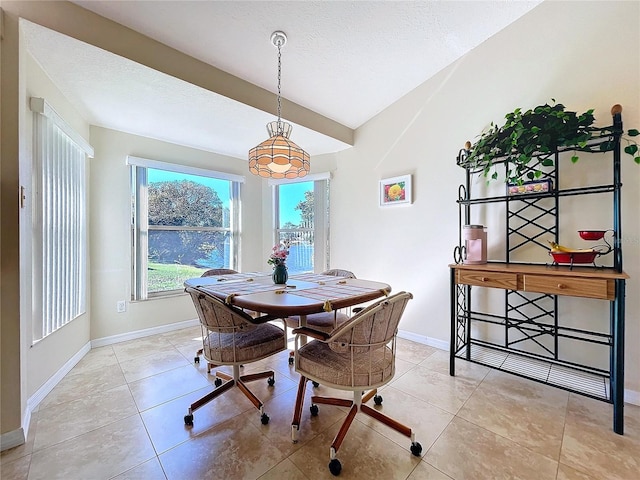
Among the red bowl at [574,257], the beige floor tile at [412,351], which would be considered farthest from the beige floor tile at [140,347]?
the red bowl at [574,257]

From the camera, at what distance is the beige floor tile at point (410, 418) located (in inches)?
60.4

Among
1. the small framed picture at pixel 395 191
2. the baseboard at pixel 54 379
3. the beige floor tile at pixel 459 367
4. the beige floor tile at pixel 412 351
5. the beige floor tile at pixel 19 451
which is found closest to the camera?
the beige floor tile at pixel 19 451

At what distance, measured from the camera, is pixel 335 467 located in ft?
4.21

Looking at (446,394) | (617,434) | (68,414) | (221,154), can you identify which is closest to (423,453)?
(446,394)

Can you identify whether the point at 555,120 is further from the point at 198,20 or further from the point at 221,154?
the point at 221,154

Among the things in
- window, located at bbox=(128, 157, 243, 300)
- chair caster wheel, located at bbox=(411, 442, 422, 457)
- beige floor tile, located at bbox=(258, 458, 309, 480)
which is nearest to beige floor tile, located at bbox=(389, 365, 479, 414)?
chair caster wheel, located at bbox=(411, 442, 422, 457)

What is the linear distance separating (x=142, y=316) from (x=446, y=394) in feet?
10.5

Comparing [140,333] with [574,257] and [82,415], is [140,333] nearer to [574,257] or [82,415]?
[82,415]

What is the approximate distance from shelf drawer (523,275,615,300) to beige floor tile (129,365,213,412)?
2.50 m

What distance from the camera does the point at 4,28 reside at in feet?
4.78

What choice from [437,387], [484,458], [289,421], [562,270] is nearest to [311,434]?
→ [289,421]

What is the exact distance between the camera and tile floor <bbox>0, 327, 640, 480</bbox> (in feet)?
4.31

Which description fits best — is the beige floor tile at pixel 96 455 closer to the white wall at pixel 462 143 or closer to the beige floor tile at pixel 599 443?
the beige floor tile at pixel 599 443

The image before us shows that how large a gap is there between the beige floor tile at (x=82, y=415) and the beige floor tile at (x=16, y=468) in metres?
0.08
